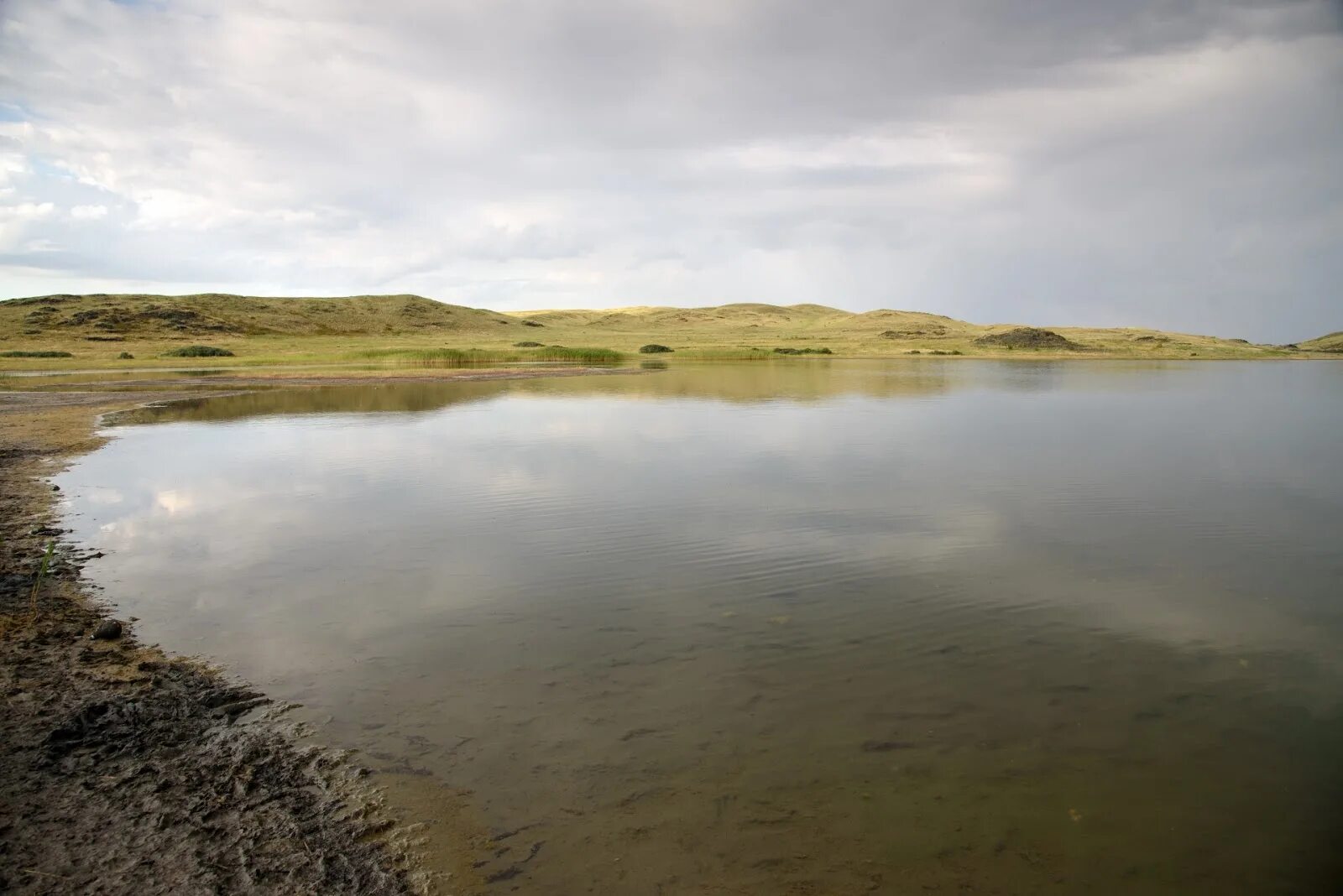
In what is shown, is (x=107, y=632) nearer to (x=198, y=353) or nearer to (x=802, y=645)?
(x=802, y=645)

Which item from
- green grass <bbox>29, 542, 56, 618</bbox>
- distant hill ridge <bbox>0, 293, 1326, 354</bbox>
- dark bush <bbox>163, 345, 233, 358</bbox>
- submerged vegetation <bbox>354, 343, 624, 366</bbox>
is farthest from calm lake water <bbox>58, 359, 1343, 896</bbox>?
distant hill ridge <bbox>0, 293, 1326, 354</bbox>

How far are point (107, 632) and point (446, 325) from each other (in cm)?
11288

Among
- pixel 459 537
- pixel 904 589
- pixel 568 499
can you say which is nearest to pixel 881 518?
pixel 904 589

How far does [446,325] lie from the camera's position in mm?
114750

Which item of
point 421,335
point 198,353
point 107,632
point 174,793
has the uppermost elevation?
point 421,335

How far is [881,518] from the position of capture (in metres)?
11.2

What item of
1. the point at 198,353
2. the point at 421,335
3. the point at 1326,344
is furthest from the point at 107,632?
the point at 1326,344

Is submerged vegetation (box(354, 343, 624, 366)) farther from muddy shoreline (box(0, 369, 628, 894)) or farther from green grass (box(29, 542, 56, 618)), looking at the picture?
muddy shoreline (box(0, 369, 628, 894))

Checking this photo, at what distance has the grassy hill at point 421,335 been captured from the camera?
70.9m

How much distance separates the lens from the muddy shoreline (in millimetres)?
4012

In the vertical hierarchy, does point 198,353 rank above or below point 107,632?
above

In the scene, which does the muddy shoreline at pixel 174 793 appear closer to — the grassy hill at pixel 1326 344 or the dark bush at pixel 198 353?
the dark bush at pixel 198 353

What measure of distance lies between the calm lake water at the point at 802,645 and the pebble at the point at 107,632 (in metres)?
0.38

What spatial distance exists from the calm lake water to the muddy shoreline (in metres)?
0.34
